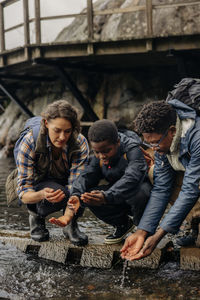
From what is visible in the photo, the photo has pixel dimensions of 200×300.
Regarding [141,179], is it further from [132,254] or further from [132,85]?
[132,85]

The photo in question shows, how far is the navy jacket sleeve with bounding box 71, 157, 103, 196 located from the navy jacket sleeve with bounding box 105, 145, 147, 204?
0.85 feet

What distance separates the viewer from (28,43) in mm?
10602

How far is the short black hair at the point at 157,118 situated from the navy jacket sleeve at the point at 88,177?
24.7 inches

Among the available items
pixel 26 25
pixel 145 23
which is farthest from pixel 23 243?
pixel 145 23

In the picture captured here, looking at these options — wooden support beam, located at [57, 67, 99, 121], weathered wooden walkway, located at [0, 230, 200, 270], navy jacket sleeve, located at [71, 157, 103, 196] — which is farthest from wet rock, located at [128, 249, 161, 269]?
wooden support beam, located at [57, 67, 99, 121]

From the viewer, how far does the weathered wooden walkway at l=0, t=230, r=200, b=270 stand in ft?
9.62

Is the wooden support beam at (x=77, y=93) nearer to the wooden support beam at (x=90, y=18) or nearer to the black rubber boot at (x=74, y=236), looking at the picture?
the wooden support beam at (x=90, y=18)

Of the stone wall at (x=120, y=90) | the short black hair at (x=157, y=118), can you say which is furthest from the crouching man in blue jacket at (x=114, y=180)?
the stone wall at (x=120, y=90)

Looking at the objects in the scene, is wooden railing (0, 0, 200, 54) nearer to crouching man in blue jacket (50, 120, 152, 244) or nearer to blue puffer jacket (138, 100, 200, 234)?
crouching man in blue jacket (50, 120, 152, 244)

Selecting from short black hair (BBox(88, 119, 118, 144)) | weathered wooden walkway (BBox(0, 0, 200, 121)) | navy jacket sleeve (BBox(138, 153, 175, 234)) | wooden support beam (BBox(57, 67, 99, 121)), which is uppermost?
weathered wooden walkway (BBox(0, 0, 200, 121))

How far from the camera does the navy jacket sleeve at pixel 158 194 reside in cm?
286

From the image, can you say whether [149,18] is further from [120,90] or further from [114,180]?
[114,180]

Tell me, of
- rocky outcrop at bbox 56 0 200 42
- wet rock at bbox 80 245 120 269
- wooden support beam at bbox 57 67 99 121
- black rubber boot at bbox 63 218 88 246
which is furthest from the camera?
wooden support beam at bbox 57 67 99 121

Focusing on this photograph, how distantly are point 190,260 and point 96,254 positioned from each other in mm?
736
